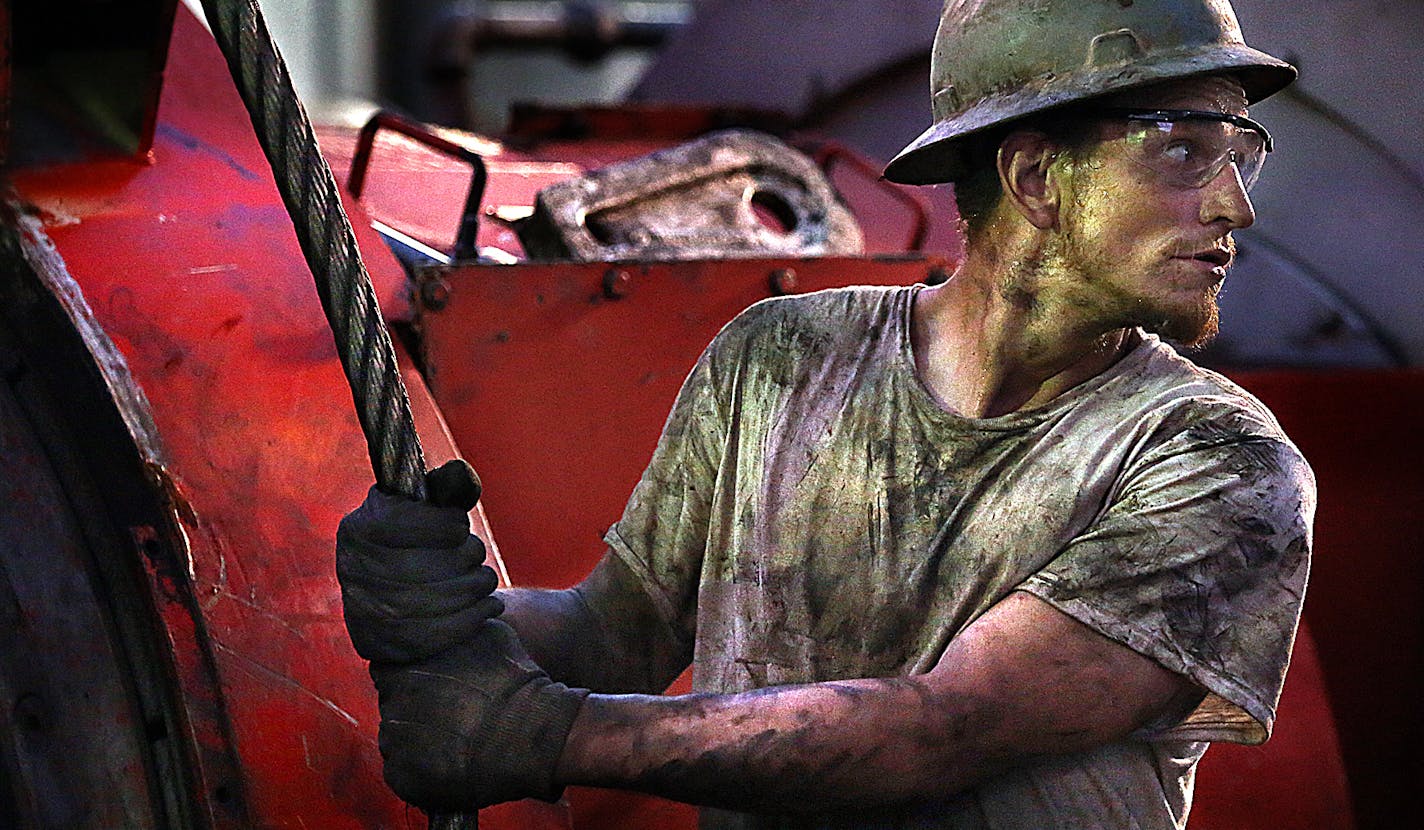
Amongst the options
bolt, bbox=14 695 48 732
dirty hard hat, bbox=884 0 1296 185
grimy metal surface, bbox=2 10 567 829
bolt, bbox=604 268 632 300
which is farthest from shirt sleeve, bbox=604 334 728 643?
bolt, bbox=14 695 48 732

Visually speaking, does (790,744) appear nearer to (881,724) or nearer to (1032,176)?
(881,724)

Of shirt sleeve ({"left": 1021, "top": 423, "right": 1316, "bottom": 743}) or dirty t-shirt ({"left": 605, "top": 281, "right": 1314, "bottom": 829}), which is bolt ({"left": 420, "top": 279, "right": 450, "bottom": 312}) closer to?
dirty t-shirt ({"left": 605, "top": 281, "right": 1314, "bottom": 829})

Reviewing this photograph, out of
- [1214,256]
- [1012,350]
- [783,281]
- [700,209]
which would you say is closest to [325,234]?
[1012,350]

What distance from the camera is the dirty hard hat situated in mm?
1386

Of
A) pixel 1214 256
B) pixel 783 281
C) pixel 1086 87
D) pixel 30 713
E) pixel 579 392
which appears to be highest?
pixel 1086 87

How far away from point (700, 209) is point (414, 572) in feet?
3.83

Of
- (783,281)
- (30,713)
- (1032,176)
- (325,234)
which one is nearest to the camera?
(325,234)

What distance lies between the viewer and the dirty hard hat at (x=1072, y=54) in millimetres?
1386

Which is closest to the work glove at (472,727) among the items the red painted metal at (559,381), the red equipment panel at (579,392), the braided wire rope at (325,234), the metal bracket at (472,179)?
the braided wire rope at (325,234)

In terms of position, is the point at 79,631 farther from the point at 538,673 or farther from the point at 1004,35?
the point at 1004,35

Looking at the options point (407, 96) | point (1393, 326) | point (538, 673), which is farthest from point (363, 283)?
point (407, 96)

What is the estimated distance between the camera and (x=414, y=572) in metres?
1.22

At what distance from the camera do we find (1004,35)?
1.44 meters

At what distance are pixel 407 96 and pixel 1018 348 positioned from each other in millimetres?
8222
